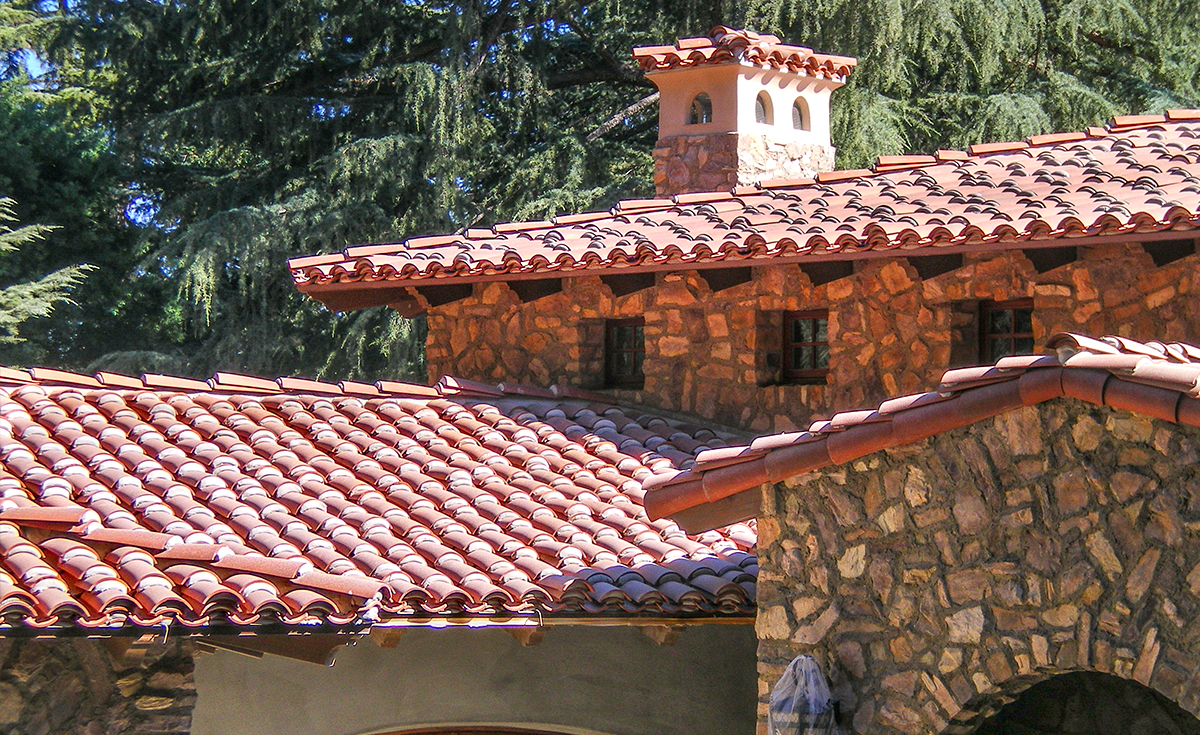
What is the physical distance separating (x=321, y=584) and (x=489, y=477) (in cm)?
232

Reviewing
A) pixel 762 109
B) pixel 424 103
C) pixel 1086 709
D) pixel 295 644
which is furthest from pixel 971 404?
pixel 424 103

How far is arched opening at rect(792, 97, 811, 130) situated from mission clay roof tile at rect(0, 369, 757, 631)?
4.73 m

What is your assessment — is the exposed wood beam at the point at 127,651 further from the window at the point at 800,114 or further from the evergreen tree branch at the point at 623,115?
the evergreen tree branch at the point at 623,115

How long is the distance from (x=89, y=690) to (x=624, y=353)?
5.07 metres

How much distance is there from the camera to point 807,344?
402 inches

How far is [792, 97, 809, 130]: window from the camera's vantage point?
13.7 m

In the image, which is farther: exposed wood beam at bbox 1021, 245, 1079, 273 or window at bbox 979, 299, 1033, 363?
window at bbox 979, 299, 1033, 363

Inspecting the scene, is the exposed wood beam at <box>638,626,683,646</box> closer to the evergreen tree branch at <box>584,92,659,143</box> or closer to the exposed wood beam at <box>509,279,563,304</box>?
the exposed wood beam at <box>509,279,563,304</box>

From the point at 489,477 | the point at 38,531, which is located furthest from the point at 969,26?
the point at 38,531

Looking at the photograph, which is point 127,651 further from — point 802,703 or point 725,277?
point 725,277

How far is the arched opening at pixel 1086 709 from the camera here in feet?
27.2

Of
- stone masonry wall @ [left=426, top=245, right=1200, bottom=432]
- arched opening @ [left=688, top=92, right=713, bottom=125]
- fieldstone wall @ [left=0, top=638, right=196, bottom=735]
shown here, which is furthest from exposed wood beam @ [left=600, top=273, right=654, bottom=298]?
fieldstone wall @ [left=0, top=638, right=196, bottom=735]

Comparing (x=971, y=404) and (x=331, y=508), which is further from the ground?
(x=971, y=404)

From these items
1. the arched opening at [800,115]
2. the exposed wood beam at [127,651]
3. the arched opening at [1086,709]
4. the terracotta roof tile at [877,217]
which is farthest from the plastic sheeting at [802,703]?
the arched opening at [800,115]
